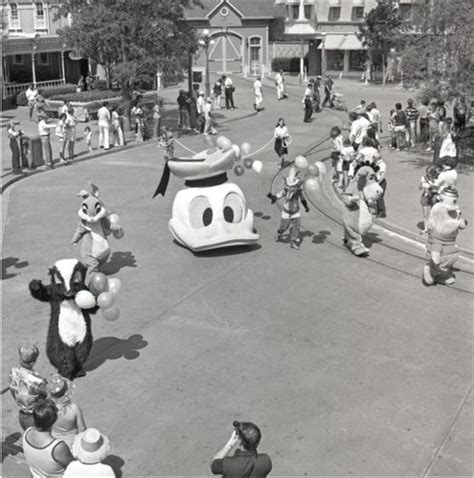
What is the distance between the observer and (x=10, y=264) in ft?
42.3

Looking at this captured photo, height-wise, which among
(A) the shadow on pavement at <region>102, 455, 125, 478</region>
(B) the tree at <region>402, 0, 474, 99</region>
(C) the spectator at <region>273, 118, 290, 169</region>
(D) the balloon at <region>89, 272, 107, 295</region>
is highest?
(B) the tree at <region>402, 0, 474, 99</region>

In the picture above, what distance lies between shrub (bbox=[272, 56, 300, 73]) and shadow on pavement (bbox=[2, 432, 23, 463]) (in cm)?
4348

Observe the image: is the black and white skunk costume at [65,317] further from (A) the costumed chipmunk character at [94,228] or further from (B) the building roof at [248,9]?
(B) the building roof at [248,9]

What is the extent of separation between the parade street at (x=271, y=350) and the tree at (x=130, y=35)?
993 cm

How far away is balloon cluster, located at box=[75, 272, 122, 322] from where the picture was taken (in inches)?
328

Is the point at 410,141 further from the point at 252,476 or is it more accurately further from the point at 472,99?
the point at 252,476

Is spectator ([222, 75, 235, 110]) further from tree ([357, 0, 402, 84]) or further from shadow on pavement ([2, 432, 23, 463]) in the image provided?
shadow on pavement ([2, 432, 23, 463])

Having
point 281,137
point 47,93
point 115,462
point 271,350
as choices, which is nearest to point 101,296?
point 115,462

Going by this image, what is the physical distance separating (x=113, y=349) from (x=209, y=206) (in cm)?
386

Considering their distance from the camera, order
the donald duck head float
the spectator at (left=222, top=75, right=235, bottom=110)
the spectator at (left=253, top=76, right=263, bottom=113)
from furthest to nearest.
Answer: the spectator at (left=222, top=75, right=235, bottom=110), the spectator at (left=253, top=76, right=263, bottom=113), the donald duck head float

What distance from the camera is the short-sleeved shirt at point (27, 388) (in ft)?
23.4

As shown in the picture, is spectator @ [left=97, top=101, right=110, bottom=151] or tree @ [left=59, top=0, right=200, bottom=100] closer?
spectator @ [left=97, top=101, right=110, bottom=151]

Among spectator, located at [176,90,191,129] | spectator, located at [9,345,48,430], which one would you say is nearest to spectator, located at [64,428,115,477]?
spectator, located at [9,345,48,430]

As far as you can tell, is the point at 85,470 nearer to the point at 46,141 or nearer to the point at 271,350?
the point at 271,350
